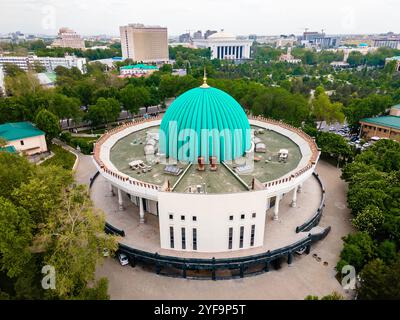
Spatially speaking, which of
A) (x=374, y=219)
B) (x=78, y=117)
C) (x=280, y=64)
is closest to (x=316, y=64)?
(x=280, y=64)

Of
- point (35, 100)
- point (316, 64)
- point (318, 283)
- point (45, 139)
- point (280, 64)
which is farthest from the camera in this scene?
point (316, 64)

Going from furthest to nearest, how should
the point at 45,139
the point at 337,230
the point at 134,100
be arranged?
1. the point at 134,100
2. the point at 45,139
3. the point at 337,230

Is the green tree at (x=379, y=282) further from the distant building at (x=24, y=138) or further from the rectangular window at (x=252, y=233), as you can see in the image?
the distant building at (x=24, y=138)

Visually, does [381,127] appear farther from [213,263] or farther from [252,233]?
[213,263]

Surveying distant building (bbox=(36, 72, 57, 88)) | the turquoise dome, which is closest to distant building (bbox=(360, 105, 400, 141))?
the turquoise dome

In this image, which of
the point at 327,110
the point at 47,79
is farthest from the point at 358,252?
the point at 47,79
